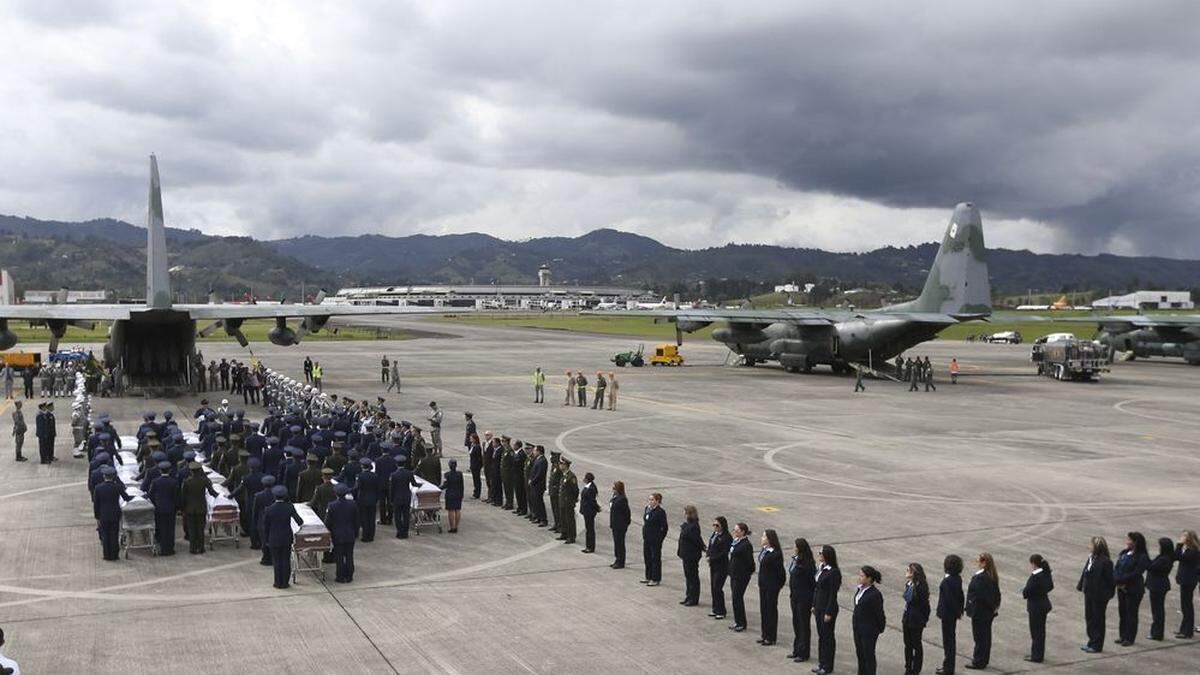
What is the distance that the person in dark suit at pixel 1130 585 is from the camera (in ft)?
36.7

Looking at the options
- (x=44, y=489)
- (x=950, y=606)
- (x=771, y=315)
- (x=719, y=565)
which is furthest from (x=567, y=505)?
(x=771, y=315)

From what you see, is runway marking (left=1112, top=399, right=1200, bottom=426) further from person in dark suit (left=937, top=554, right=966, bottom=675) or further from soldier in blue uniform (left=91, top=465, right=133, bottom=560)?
soldier in blue uniform (left=91, top=465, right=133, bottom=560)

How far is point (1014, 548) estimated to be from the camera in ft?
50.6

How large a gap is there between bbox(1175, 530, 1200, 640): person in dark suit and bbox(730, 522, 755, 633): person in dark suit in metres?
5.20

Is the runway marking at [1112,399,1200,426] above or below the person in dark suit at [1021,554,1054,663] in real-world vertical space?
below

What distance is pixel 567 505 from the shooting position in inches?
617

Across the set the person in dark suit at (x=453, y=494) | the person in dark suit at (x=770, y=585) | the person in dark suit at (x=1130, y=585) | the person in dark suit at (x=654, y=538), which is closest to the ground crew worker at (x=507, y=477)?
the person in dark suit at (x=453, y=494)

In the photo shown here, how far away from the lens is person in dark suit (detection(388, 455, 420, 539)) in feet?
52.3

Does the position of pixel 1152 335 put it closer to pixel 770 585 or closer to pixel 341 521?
pixel 770 585

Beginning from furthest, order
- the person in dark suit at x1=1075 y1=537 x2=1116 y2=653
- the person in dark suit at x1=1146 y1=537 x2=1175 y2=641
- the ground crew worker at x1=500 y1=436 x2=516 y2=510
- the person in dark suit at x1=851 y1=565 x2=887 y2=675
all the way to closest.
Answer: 1. the ground crew worker at x1=500 y1=436 x2=516 y2=510
2. the person in dark suit at x1=1146 y1=537 x2=1175 y2=641
3. the person in dark suit at x1=1075 y1=537 x2=1116 y2=653
4. the person in dark suit at x1=851 y1=565 x2=887 y2=675

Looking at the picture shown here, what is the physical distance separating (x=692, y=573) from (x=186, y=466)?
870cm

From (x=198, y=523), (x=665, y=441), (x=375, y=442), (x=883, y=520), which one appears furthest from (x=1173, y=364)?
(x=198, y=523)

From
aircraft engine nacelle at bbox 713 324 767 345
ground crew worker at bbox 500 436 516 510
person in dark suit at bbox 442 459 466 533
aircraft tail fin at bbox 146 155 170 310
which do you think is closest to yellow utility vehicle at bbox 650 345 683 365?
aircraft engine nacelle at bbox 713 324 767 345

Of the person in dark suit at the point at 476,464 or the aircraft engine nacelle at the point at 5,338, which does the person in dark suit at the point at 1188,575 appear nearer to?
the person in dark suit at the point at 476,464
